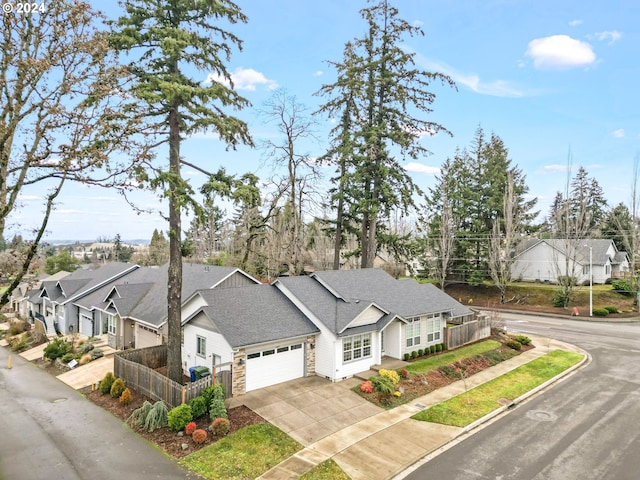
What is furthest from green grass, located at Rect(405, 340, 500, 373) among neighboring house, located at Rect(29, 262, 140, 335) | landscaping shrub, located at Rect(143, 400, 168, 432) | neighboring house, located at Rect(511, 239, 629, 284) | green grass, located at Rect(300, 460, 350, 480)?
neighboring house, located at Rect(29, 262, 140, 335)

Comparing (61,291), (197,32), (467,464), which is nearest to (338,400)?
(467,464)

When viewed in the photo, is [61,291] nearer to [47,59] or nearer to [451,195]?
[47,59]

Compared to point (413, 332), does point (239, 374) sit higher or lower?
lower

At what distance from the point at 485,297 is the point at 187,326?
131 ft

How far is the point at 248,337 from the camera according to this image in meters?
18.4

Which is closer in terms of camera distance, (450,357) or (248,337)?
(248,337)

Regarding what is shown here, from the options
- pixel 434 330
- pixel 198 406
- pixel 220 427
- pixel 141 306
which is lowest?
pixel 220 427

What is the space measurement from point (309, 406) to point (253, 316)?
17.7 ft

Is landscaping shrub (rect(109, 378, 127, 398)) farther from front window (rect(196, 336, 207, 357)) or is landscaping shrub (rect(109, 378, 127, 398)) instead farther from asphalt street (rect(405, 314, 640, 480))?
asphalt street (rect(405, 314, 640, 480))

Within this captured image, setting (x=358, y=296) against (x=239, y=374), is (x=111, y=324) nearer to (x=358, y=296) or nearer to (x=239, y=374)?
(x=239, y=374)

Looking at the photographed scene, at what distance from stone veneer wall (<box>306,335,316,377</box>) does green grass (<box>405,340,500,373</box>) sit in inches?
210

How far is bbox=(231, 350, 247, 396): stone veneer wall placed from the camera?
59.1ft

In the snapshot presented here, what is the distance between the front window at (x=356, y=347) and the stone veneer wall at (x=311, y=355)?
158 centimetres

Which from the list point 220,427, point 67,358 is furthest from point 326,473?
point 67,358
